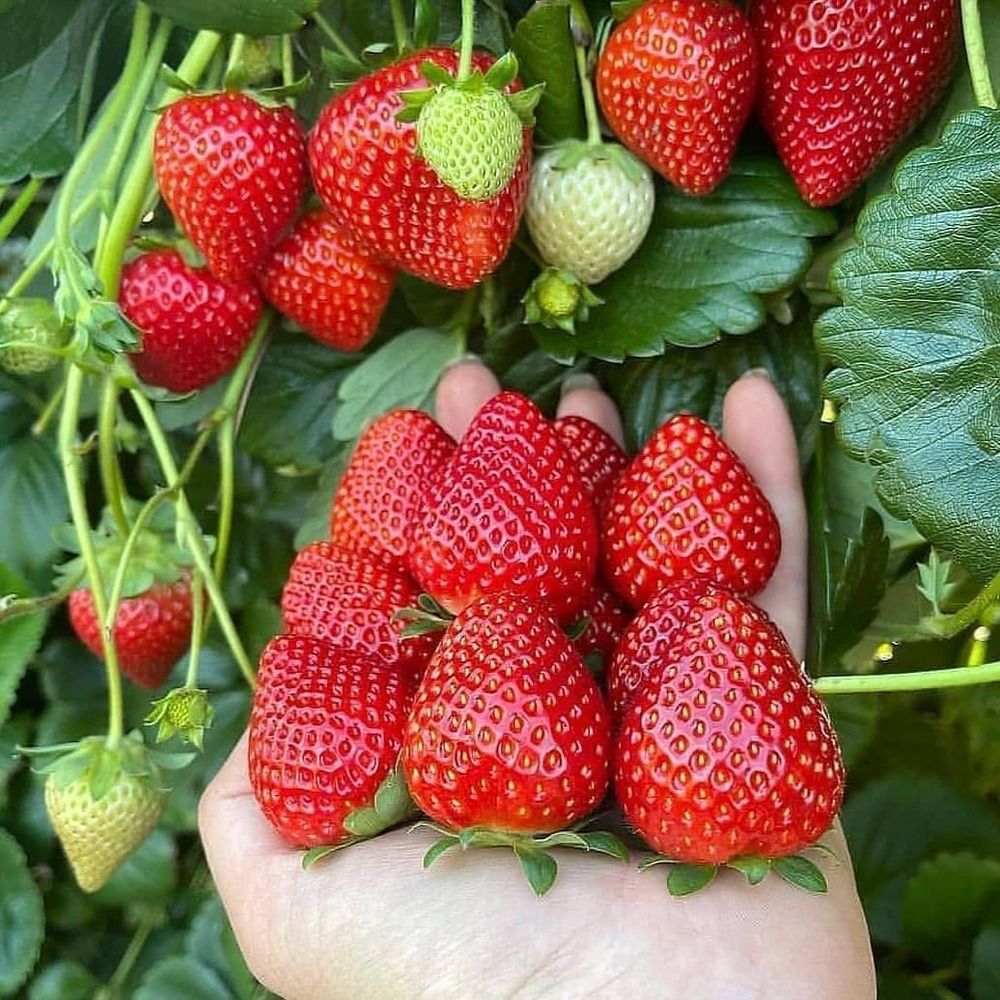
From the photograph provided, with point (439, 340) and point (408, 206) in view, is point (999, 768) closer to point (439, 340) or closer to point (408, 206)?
point (439, 340)

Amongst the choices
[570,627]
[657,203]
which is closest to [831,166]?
[657,203]

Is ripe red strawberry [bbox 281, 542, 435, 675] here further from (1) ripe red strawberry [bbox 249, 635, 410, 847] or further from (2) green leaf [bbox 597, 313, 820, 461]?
(2) green leaf [bbox 597, 313, 820, 461]

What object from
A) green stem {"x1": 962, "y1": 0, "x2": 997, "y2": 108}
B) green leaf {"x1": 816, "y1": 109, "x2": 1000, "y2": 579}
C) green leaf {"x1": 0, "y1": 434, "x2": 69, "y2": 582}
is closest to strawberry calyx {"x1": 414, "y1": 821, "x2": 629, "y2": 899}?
green leaf {"x1": 816, "y1": 109, "x2": 1000, "y2": 579}

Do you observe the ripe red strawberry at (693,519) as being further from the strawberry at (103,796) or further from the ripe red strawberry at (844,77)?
the strawberry at (103,796)

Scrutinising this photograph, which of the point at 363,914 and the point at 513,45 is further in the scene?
the point at 513,45

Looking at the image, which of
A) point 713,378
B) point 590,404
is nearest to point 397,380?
point 590,404

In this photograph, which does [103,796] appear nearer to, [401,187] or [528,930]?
[528,930]
